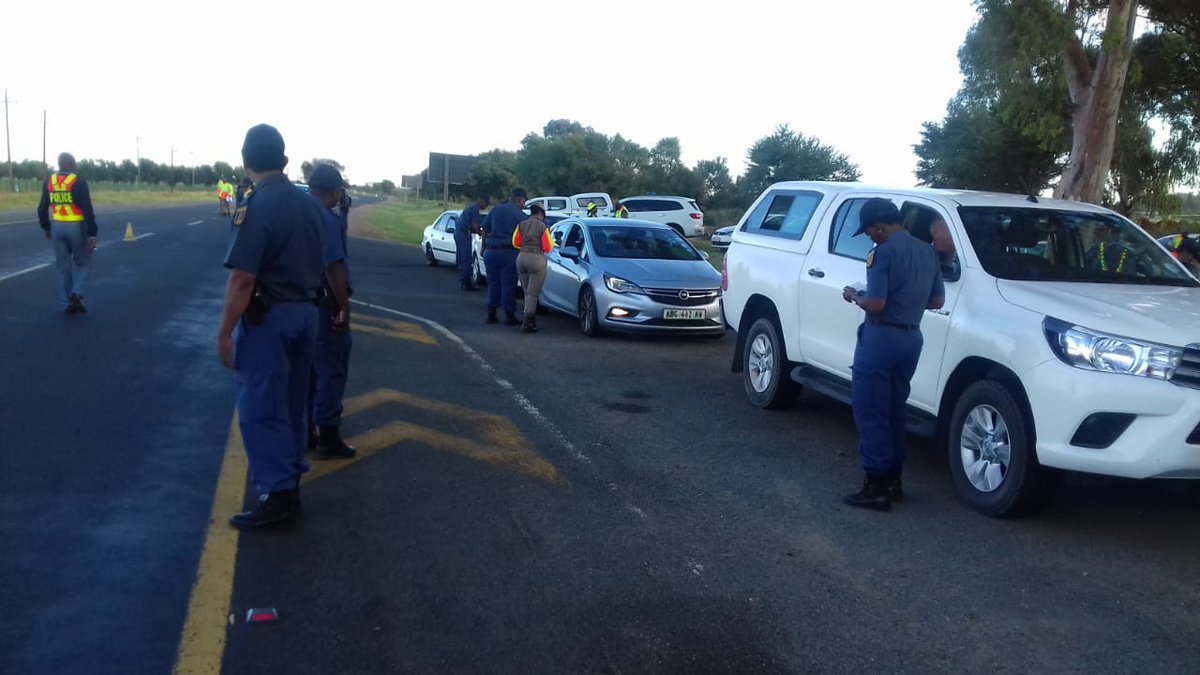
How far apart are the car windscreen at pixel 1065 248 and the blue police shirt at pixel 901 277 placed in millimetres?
782

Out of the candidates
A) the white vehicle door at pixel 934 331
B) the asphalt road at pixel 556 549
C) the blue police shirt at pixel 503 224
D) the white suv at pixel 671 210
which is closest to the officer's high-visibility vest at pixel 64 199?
the asphalt road at pixel 556 549

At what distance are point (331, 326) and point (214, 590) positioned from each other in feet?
8.01

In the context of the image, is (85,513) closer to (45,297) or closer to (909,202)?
(909,202)

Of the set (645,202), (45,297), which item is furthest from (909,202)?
(645,202)

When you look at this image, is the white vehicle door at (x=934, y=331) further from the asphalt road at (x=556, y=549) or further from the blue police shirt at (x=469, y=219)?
the blue police shirt at (x=469, y=219)

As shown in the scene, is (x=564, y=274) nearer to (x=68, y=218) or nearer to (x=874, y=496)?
(x=68, y=218)

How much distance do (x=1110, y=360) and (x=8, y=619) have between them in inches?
206

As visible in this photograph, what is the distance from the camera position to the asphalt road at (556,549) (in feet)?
13.9

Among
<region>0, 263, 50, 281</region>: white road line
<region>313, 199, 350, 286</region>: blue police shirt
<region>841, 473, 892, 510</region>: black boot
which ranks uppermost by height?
<region>313, 199, 350, 286</region>: blue police shirt

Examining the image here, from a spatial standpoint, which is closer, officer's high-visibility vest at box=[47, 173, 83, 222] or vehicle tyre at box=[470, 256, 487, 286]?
officer's high-visibility vest at box=[47, 173, 83, 222]

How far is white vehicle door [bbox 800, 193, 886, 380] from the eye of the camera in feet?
25.7

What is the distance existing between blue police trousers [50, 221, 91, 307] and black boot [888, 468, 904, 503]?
10207 mm

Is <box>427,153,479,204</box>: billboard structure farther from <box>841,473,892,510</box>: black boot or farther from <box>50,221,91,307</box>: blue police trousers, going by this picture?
<box>841,473,892,510</box>: black boot

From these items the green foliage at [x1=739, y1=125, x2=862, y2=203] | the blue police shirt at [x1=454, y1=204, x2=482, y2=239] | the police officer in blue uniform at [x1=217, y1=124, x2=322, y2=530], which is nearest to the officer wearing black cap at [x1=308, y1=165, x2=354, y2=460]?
the police officer in blue uniform at [x1=217, y1=124, x2=322, y2=530]
